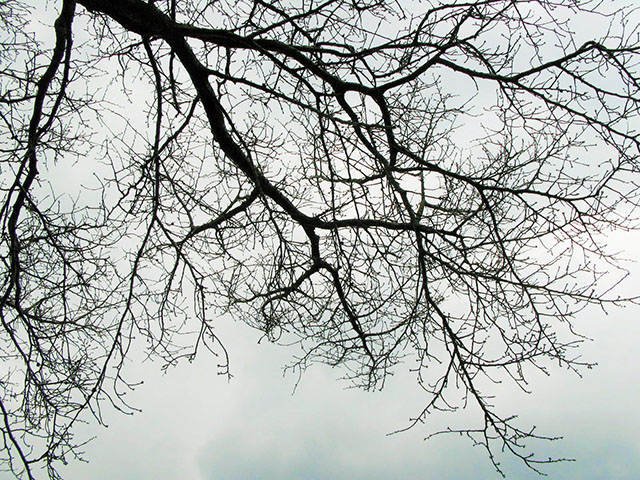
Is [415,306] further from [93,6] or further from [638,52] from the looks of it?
[93,6]

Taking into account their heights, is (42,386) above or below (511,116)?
below

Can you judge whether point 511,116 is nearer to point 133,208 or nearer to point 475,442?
point 475,442

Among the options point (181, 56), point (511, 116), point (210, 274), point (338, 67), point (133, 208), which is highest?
point (181, 56)

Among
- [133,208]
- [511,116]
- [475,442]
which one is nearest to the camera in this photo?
[475,442]

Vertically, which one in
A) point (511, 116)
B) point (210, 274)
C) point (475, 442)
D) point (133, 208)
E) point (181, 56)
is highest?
point (181, 56)

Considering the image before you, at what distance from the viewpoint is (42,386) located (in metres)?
5.08

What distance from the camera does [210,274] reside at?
4730mm

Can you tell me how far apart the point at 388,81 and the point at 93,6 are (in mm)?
2846

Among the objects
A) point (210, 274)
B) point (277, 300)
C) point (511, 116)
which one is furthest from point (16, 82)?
point (511, 116)

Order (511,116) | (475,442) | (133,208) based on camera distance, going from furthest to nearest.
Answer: (511,116), (133,208), (475,442)

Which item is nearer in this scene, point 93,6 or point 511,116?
point 93,6

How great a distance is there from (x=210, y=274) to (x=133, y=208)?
936 millimetres

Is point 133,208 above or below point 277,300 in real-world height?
above

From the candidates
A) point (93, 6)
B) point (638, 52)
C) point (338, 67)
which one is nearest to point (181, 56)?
point (93, 6)
